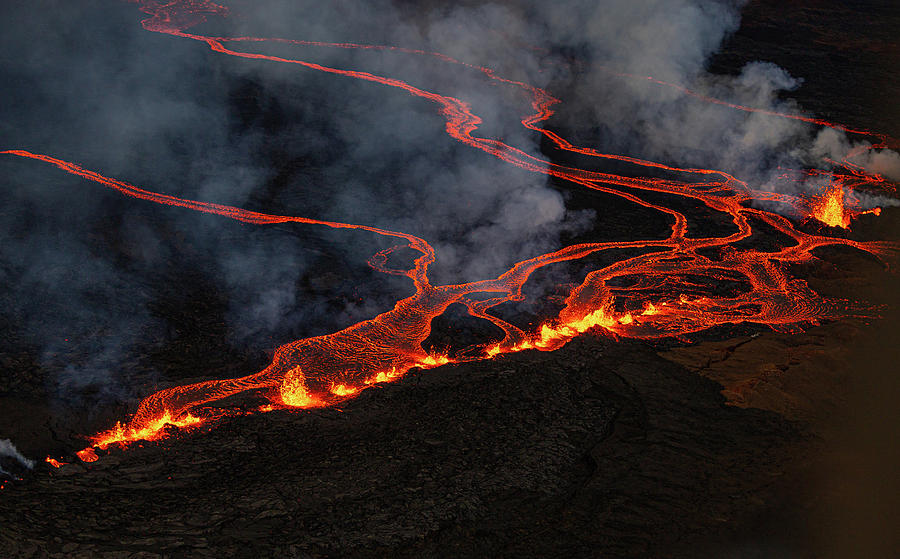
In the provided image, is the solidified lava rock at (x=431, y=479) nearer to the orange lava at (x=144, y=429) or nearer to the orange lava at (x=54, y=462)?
the orange lava at (x=54, y=462)

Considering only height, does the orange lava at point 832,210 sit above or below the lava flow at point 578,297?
above

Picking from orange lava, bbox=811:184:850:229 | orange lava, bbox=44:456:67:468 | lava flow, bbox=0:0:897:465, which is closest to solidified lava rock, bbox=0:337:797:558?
orange lava, bbox=44:456:67:468

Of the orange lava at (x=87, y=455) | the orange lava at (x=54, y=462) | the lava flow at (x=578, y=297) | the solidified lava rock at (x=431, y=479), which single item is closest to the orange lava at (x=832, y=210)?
the lava flow at (x=578, y=297)

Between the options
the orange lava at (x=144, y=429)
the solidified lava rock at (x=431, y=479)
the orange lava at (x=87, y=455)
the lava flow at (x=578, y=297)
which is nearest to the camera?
the solidified lava rock at (x=431, y=479)

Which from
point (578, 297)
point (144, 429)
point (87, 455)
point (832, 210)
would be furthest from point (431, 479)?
point (832, 210)

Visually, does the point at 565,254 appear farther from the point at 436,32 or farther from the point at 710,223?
the point at 436,32

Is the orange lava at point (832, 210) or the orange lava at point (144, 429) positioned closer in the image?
the orange lava at point (144, 429)

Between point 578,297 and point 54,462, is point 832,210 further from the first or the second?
point 54,462
